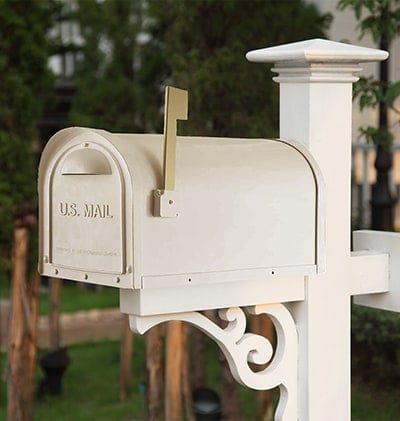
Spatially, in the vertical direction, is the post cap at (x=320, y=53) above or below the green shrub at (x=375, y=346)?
above

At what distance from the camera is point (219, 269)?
83.0 inches

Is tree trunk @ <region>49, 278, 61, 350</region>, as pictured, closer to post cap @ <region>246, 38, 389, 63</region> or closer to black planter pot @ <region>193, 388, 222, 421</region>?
black planter pot @ <region>193, 388, 222, 421</region>

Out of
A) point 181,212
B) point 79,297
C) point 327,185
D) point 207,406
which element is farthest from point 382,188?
point 79,297

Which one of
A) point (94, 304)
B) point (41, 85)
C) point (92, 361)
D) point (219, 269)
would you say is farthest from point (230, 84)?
point (94, 304)

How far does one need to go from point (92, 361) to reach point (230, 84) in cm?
365

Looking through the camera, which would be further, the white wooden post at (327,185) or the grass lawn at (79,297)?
the grass lawn at (79,297)

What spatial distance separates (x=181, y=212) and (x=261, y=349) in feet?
1.34

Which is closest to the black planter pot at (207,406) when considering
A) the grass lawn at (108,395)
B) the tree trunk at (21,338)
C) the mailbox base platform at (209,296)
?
the grass lawn at (108,395)

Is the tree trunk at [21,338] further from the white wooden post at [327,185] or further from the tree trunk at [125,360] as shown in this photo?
the white wooden post at [327,185]

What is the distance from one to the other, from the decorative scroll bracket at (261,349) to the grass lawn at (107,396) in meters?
3.78

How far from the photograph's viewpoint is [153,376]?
608 centimetres

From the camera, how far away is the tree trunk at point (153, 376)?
19.7ft

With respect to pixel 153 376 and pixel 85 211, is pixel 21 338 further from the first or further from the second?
pixel 85 211

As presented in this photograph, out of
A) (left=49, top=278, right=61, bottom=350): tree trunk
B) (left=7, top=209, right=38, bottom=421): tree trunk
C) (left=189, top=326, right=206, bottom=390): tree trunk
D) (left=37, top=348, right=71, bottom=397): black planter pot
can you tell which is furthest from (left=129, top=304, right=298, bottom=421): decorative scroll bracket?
(left=49, top=278, right=61, bottom=350): tree trunk
